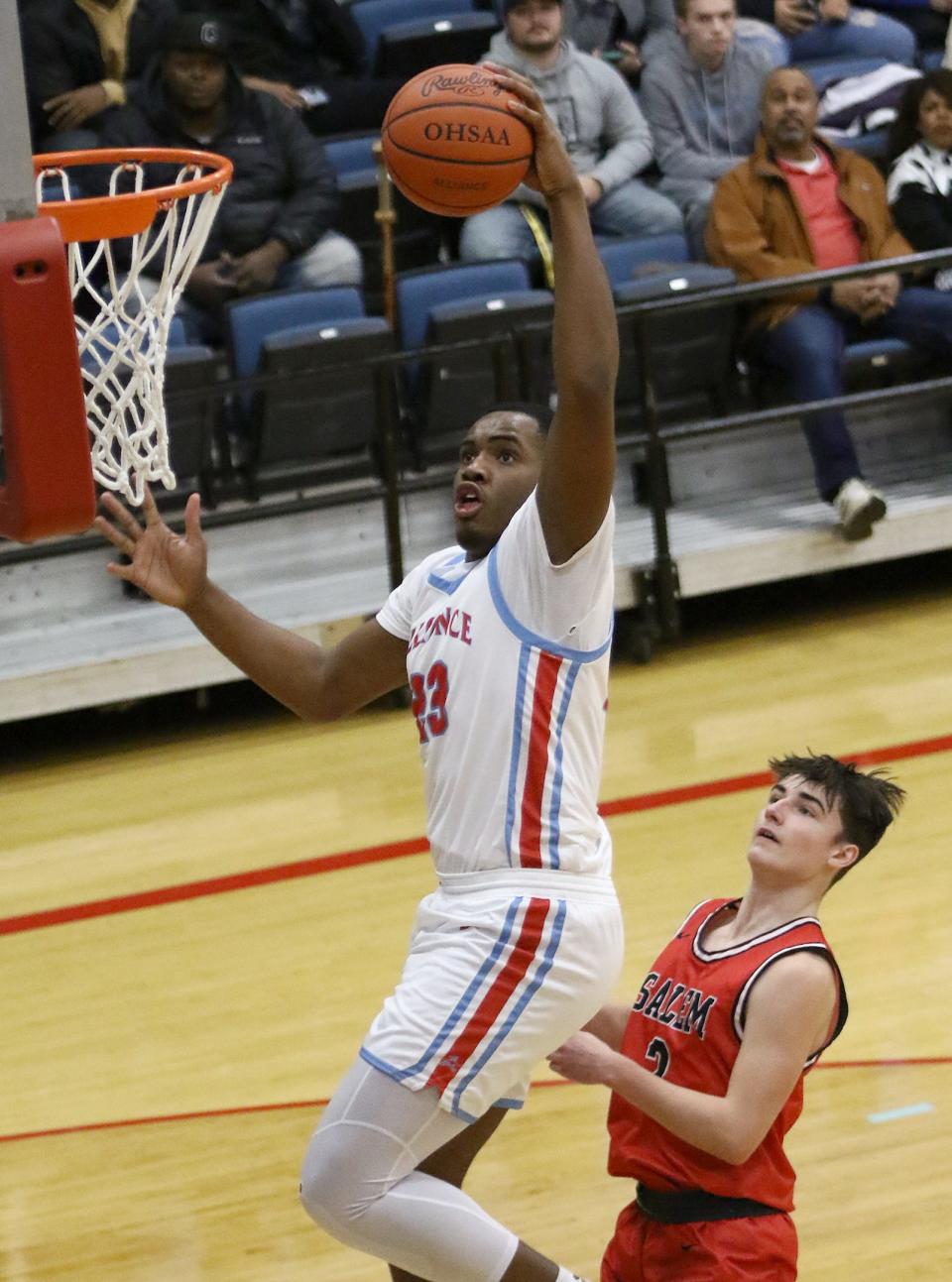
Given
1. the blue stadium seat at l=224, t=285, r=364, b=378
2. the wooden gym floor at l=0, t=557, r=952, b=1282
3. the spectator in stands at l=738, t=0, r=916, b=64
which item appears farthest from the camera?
the spectator in stands at l=738, t=0, r=916, b=64

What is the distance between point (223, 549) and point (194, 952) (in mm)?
2491

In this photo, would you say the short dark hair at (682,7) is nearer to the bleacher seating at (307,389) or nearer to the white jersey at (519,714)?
the bleacher seating at (307,389)

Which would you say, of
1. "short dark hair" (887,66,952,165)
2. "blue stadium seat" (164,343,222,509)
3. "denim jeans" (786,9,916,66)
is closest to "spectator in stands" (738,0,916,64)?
"denim jeans" (786,9,916,66)

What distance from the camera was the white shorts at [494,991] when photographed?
3.21 meters

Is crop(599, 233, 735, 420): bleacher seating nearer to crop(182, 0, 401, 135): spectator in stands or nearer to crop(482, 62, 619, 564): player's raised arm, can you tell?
crop(182, 0, 401, 135): spectator in stands

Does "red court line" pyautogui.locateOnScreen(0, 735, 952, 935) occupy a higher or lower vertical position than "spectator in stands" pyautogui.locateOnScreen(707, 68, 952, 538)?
lower

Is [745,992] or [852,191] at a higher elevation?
[745,992]

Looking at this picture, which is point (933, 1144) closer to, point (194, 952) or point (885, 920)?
point (885, 920)

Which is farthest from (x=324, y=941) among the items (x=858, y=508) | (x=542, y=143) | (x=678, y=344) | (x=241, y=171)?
(x=241, y=171)

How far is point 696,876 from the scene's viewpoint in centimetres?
600

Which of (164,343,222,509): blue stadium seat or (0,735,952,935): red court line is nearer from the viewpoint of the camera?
(0,735,952,935): red court line

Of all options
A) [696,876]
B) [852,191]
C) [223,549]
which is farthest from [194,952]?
[852,191]

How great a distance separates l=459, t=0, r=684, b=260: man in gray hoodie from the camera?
28.2 ft

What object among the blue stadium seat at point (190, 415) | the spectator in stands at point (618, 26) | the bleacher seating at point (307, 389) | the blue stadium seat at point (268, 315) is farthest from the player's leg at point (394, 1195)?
the spectator in stands at point (618, 26)
